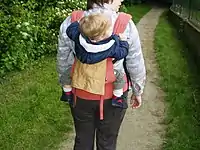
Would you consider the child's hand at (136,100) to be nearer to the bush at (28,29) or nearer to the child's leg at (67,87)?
the child's leg at (67,87)

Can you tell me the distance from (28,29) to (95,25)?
5206 millimetres

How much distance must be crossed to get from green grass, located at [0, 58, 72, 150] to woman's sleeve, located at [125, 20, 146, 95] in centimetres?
186

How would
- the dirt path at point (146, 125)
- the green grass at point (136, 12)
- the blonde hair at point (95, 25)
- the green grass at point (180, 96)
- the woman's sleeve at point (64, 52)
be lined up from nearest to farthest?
the blonde hair at point (95, 25), the woman's sleeve at point (64, 52), the dirt path at point (146, 125), the green grass at point (180, 96), the green grass at point (136, 12)

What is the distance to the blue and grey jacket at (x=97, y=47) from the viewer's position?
3.32 meters

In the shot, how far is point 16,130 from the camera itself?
5480 mm

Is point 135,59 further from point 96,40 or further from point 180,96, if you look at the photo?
point 180,96

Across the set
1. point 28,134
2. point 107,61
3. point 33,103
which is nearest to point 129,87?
point 107,61

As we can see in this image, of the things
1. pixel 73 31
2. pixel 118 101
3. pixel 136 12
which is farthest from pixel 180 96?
pixel 136 12

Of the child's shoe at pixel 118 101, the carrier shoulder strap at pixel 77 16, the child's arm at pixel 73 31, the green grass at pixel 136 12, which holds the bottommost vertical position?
the green grass at pixel 136 12

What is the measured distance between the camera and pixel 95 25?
128 inches

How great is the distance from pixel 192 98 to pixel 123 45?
383 cm

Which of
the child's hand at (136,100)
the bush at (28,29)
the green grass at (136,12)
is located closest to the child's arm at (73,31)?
the child's hand at (136,100)

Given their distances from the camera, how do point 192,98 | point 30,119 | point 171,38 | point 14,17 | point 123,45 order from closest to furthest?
point 123,45
point 30,119
point 192,98
point 14,17
point 171,38

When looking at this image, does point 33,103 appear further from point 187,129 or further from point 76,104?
point 76,104
